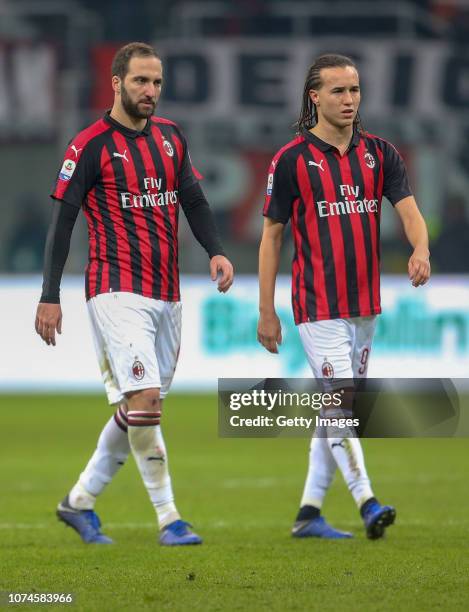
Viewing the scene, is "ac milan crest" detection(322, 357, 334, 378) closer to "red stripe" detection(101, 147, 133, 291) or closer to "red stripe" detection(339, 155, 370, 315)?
"red stripe" detection(339, 155, 370, 315)

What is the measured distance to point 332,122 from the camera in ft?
18.1

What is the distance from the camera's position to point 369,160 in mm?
5594

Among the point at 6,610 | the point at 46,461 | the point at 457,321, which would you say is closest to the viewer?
the point at 6,610

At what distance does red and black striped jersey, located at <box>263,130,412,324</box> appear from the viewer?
18.1 feet

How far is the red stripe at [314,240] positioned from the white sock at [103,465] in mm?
962

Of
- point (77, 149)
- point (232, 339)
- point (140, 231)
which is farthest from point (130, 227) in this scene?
point (232, 339)

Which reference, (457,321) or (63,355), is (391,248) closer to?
(457,321)

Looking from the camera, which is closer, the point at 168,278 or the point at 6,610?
A: the point at 6,610

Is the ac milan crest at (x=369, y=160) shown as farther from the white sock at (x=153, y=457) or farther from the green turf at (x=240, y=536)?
the green turf at (x=240, y=536)

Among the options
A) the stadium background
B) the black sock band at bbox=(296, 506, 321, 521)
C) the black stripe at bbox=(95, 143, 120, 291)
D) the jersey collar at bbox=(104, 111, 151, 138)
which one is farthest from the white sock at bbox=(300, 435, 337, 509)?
the stadium background

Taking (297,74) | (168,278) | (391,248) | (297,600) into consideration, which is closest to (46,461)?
(168,278)

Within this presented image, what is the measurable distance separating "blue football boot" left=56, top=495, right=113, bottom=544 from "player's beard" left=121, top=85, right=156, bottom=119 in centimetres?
165

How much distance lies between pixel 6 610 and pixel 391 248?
1375 cm

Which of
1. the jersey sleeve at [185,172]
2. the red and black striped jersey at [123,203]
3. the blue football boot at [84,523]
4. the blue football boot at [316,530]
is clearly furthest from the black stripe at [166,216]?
the blue football boot at [316,530]
